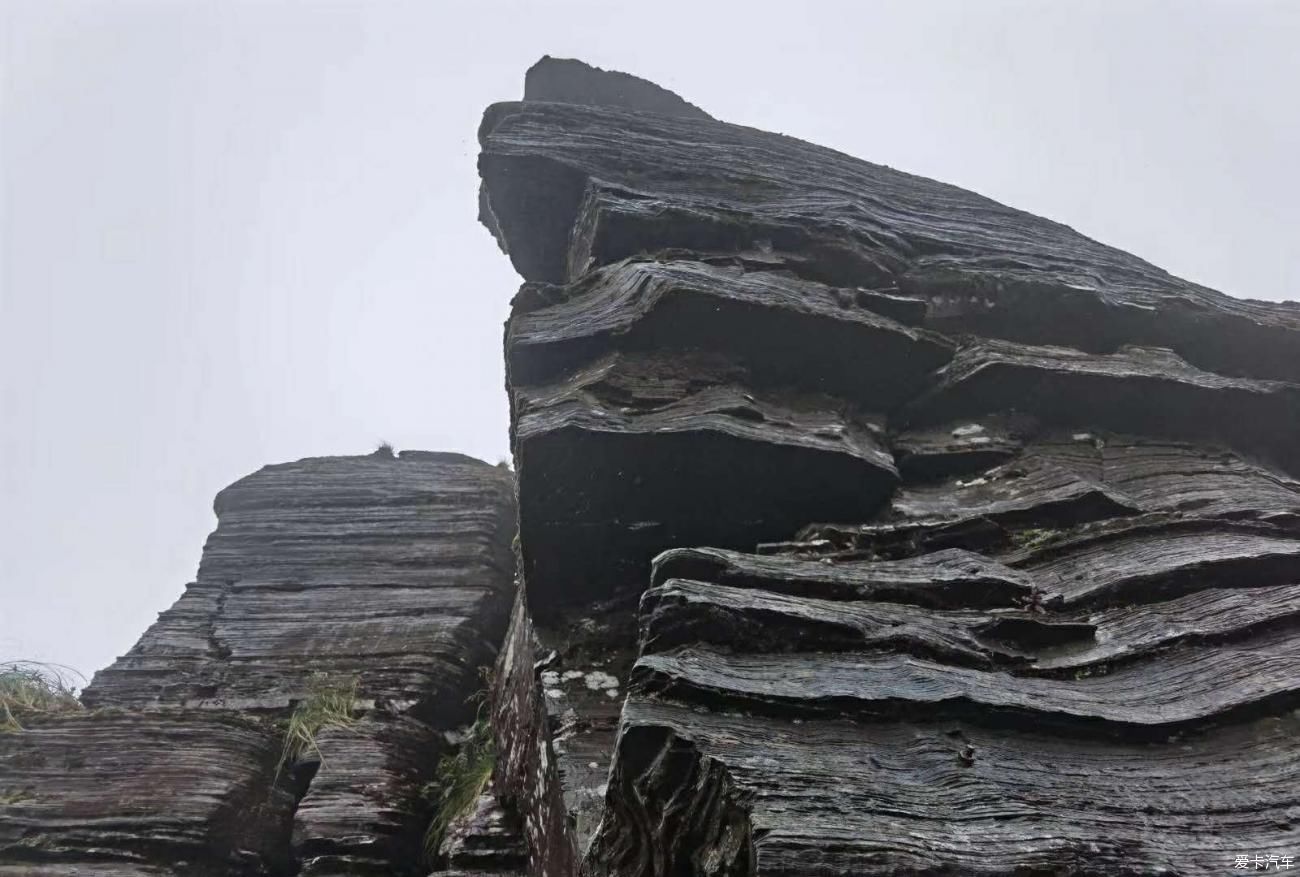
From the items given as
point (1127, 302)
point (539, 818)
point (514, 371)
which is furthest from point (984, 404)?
point (539, 818)

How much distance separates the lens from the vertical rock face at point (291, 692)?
392 inches

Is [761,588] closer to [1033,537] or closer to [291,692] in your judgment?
[1033,537]

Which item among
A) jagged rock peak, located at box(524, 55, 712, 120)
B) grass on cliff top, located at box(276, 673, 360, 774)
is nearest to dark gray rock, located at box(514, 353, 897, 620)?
grass on cliff top, located at box(276, 673, 360, 774)

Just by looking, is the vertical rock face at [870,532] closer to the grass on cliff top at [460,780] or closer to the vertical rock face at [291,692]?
the grass on cliff top at [460,780]

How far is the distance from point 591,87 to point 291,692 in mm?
15893

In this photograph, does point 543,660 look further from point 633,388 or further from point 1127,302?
point 1127,302

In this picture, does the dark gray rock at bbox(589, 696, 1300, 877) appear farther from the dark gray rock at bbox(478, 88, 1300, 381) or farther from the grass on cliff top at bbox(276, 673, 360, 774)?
the dark gray rock at bbox(478, 88, 1300, 381)

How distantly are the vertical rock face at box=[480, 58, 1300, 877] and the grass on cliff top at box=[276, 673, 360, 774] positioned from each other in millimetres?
2216

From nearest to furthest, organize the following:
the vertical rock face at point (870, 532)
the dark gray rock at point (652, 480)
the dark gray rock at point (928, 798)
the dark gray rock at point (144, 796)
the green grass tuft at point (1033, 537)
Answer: the dark gray rock at point (928, 798) → the vertical rock face at point (870, 532) → the green grass tuft at point (1033, 537) → the dark gray rock at point (652, 480) → the dark gray rock at point (144, 796)

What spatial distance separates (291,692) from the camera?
12359 millimetres

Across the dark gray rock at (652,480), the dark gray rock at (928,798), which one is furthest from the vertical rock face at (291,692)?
the dark gray rock at (928,798)

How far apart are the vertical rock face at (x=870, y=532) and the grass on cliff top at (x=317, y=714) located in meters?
2.22

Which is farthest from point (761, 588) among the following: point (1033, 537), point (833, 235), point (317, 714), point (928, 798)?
point (317, 714)

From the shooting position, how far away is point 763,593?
724 centimetres
